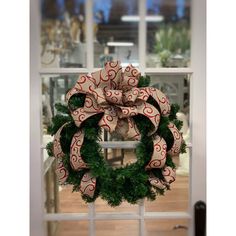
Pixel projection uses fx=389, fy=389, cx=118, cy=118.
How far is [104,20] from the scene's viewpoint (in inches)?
70.4

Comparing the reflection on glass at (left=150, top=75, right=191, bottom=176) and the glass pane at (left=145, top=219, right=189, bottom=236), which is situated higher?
the reflection on glass at (left=150, top=75, right=191, bottom=176)

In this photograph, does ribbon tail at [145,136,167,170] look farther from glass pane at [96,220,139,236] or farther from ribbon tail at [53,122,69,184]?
glass pane at [96,220,139,236]

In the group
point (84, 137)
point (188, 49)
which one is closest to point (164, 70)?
point (188, 49)

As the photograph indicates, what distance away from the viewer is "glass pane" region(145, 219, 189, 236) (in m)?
1.86

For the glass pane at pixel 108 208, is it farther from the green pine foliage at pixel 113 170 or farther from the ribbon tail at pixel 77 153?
the ribbon tail at pixel 77 153

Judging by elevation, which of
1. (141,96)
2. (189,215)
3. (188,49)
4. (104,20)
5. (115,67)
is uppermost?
(104,20)

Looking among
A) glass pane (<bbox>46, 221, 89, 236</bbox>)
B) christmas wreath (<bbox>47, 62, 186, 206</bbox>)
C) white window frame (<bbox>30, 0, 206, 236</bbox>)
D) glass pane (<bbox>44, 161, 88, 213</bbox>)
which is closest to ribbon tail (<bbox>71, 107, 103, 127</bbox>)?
christmas wreath (<bbox>47, 62, 186, 206</bbox>)

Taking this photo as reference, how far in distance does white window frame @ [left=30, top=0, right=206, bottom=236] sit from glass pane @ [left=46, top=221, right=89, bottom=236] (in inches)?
1.5

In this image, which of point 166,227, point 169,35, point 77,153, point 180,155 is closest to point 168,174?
point 77,153

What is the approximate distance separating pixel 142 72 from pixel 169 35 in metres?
0.22

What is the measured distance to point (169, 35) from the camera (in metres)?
1.81
